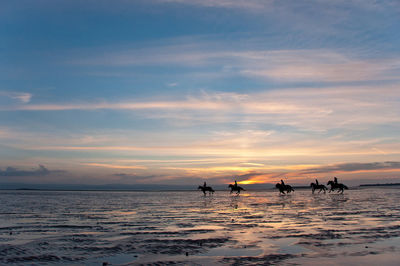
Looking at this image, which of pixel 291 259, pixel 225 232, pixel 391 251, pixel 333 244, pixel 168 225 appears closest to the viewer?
pixel 291 259

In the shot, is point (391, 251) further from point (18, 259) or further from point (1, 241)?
point (1, 241)

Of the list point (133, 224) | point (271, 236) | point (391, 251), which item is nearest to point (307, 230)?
point (271, 236)

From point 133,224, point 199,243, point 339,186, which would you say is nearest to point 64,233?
point 133,224

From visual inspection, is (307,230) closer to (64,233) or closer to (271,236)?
(271,236)

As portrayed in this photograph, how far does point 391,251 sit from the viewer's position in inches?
424

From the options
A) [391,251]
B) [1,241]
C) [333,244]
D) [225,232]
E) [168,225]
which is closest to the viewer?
[391,251]

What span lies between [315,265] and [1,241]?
11.9 metres

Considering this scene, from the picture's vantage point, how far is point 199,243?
12.8 meters

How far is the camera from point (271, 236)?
554 inches

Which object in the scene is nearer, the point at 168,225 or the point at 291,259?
the point at 291,259

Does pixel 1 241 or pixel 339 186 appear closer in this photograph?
pixel 1 241

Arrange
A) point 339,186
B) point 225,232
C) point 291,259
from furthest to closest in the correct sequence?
1. point 339,186
2. point 225,232
3. point 291,259

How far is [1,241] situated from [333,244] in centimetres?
1282

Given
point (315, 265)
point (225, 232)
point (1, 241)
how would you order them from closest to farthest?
1. point (315, 265)
2. point (1, 241)
3. point (225, 232)
